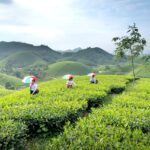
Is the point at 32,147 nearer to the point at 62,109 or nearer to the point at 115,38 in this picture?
the point at 62,109

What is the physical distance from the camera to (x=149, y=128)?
529 inches

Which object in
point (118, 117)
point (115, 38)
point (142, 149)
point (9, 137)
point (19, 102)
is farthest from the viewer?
point (115, 38)

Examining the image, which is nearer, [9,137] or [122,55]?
[9,137]

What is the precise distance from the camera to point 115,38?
143 ft

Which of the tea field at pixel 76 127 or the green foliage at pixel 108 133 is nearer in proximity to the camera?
the green foliage at pixel 108 133

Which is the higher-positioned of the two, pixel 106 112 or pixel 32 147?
pixel 106 112

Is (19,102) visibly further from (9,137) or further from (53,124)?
(9,137)

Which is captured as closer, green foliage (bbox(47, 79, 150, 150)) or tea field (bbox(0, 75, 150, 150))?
green foliage (bbox(47, 79, 150, 150))

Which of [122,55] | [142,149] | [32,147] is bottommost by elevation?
[32,147]

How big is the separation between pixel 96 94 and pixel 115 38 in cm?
2128

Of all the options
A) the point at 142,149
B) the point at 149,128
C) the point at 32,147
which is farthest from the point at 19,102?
the point at 142,149

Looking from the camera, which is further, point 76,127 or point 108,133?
point 76,127

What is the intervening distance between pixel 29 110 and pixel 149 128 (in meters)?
6.71

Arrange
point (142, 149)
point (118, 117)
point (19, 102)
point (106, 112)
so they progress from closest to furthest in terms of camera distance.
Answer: point (142, 149) < point (118, 117) < point (106, 112) < point (19, 102)
